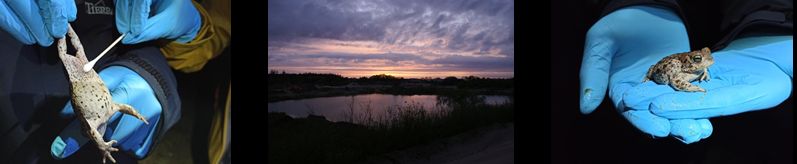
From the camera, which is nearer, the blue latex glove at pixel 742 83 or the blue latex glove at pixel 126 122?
the blue latex glove at pixel 126 122

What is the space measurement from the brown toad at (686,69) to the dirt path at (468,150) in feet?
3.29

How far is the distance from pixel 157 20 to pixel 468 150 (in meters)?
2.02

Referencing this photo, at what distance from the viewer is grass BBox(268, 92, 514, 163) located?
307 cm

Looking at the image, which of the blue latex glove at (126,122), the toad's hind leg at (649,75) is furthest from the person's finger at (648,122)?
the blue latex glove at (126,122)

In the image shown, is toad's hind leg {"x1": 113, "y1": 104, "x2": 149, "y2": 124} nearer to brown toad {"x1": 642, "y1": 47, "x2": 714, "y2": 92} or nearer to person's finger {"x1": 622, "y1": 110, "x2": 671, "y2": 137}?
person's finger {"x1": 622, "y1": 110, "x2": 671, "y2": 137}

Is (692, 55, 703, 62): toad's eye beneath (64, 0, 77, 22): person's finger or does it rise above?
beneath

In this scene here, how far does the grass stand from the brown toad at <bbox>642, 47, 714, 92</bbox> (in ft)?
3.23

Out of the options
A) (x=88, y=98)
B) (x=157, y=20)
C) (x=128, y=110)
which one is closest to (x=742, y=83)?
(x=157, y=20)

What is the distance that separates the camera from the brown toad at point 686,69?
2.77 metres

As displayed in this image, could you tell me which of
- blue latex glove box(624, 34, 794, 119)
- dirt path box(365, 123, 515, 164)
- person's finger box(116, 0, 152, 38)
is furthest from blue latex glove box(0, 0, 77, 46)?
blue latex glove box(624, 34, 794, 119)

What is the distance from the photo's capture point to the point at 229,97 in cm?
279

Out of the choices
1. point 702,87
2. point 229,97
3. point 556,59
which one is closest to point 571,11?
point 556,59

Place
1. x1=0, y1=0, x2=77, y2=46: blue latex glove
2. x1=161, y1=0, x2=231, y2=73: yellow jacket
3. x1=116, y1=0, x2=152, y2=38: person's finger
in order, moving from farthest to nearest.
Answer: x1=161, y1=0, x2=231, y2=73: yellow jacket
x1=116, y1=0, x2=152, y2=38: person's finger
x1=0, y1=0, x2=77, y2=46: blue latex glove

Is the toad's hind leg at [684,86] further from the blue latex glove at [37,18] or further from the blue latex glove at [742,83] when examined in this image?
the blue latex glove at [37,18]
